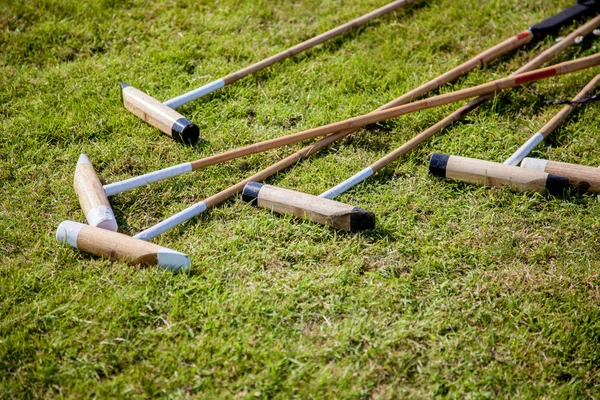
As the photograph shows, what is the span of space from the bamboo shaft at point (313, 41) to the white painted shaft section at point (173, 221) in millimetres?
1429

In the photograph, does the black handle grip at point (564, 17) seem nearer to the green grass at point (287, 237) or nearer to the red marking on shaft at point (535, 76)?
the green grass at point (287, 237)

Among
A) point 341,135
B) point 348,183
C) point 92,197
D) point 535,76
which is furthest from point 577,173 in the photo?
point 92,197

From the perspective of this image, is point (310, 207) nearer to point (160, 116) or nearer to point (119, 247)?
point (119, 247)

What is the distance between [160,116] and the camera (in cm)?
404

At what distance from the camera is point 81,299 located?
294 centimetres

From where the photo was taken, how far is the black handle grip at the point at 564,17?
4918mm

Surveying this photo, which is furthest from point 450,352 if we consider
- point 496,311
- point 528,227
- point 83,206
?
point 83,206

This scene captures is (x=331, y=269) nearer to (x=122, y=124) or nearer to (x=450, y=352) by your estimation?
(x=450, y=352)

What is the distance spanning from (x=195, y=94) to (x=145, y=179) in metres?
1.06

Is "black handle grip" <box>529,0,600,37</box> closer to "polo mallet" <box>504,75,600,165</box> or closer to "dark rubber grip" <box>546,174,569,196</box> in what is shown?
"polo mallet" <box>504,75,600,165</box>

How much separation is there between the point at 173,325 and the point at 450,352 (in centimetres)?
126

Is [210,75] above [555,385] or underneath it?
above

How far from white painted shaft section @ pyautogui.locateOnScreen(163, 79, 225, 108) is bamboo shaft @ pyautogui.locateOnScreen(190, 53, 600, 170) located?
799mm

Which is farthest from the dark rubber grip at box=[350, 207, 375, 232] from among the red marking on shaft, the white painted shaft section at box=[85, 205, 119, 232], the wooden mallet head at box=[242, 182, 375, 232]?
the red marking on shaft
